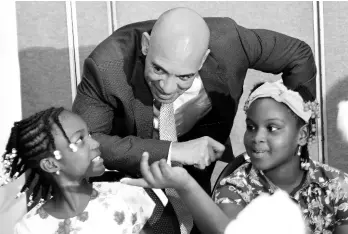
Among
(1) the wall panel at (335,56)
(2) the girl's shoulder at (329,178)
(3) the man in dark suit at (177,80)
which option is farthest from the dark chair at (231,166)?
(1) the wall panel at (335,56)

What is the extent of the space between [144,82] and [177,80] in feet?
0.61

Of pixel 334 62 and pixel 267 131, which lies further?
pixel 334 62

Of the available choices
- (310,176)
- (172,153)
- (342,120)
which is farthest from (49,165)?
(342,120)

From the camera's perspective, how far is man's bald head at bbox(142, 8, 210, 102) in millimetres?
2289

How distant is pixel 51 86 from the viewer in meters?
3.43

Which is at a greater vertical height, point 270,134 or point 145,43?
point 145,43

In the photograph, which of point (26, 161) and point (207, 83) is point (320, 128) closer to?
point (207, 83)

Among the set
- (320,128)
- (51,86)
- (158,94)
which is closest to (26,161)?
(158,94)

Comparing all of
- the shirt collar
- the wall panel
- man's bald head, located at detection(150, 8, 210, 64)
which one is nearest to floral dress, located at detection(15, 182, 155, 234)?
the shirt collar

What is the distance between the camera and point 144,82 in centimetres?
246

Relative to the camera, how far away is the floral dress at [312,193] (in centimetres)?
228

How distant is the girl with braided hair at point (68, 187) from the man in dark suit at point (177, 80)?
15 cm

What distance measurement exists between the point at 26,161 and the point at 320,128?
1539 mm

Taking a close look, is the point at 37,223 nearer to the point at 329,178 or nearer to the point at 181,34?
the point at 181,34
